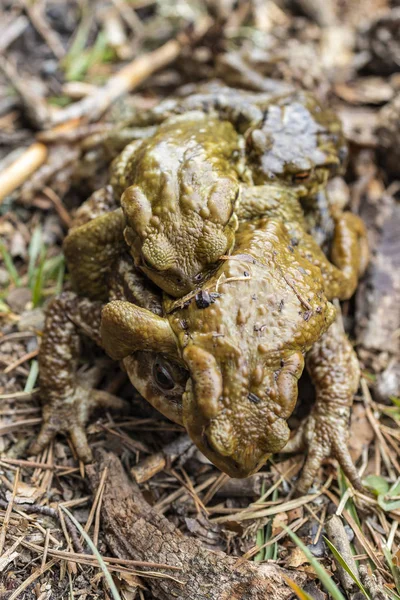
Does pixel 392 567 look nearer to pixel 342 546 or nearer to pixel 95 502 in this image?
pixel 342 546

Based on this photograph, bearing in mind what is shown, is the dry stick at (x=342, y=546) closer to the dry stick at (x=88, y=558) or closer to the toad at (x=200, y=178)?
the dry stick at (x=88, y=558)

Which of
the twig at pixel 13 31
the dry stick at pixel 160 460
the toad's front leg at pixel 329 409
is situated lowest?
the toad's front leg at pixel 329 409

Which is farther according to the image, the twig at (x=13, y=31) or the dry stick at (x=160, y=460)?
the twig at (x=13, y=31)

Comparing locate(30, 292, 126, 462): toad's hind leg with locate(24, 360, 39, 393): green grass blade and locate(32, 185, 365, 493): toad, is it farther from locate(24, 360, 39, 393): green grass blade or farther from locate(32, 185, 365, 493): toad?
locate(24, 360, 39, 393): green grass blade

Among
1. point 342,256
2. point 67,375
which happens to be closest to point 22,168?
point 67,375

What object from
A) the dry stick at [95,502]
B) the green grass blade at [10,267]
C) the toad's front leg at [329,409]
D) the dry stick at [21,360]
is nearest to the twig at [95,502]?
the dry stick at [95,502]

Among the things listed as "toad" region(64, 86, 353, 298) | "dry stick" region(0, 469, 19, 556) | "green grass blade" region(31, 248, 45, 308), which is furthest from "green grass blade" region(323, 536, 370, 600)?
"green grass blade" region(31, 248, 45, 308)

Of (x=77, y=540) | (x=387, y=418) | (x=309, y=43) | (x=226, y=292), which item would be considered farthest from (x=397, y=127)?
(x=77, y=540)
